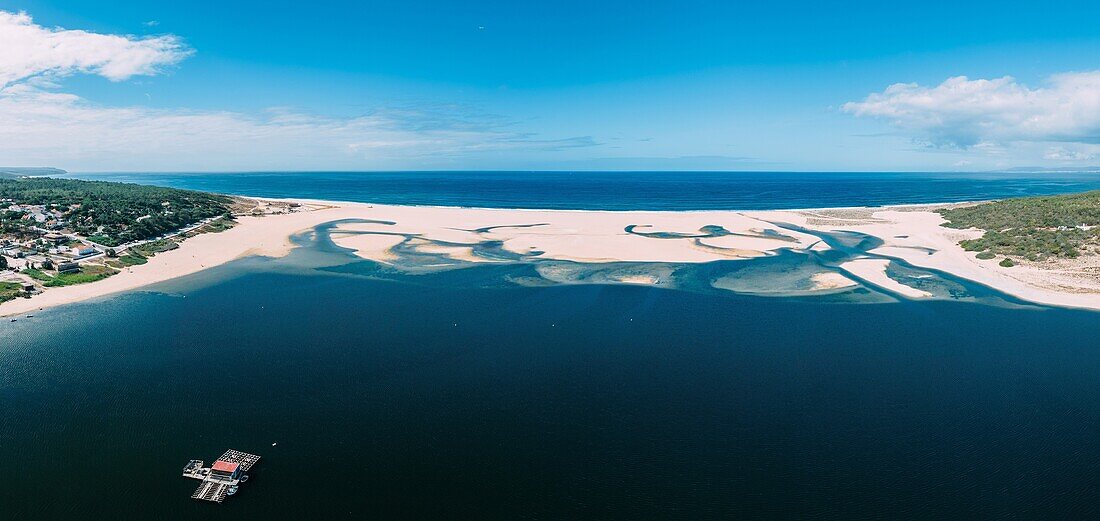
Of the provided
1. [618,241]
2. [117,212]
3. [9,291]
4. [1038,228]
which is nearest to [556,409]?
[9,291]

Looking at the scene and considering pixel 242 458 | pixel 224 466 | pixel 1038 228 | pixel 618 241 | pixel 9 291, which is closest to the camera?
pixel 224 466

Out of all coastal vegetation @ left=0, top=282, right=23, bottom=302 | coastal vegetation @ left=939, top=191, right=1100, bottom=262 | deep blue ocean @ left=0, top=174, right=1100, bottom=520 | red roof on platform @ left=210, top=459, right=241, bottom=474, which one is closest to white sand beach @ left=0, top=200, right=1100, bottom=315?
coastal vegetation @ left=0, top=282, right=23, bottom=302

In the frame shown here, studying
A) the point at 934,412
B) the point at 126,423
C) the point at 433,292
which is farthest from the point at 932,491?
the point at 433,292

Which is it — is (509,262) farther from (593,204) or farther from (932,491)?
(593,204)

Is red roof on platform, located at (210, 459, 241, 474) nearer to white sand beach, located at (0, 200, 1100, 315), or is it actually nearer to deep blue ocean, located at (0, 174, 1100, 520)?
deep blue ocean, located at (0, 174, 1100, 520)

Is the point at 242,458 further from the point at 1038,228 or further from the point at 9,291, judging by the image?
the point at 1038,228

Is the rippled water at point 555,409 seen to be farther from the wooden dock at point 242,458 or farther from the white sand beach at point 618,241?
the white sand beach at point 618,241
